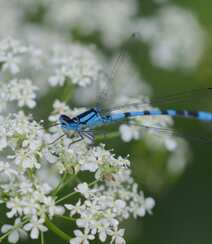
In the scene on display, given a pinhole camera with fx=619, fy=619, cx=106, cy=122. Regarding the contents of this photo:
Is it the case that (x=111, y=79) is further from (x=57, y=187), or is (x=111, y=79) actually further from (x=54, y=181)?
(x=57, y=187)

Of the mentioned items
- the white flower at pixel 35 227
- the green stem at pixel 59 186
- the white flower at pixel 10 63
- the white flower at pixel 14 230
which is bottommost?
the white flower at pixel 35 227

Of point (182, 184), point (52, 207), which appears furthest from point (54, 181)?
point (182, 184)

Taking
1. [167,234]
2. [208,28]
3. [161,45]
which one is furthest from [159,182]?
[208,28]

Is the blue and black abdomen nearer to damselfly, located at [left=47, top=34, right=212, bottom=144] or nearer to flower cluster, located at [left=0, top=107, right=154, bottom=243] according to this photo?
damselfly, located at [left=47, top=34, right=212, bottom=144]

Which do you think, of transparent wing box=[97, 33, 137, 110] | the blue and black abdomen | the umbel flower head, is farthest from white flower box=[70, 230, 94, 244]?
transparent wing box=[97, 33, 137, 110]

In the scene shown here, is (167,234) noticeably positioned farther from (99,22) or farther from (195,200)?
(99,22)

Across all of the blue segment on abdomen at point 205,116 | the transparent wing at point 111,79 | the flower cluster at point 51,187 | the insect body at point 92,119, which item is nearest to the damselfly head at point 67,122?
the insect body at point 92,119

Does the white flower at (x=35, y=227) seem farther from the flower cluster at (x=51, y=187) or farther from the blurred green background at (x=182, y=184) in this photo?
the blurred green background at (x=182, y=184)

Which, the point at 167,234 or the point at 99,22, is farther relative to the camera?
the point at 99,22
